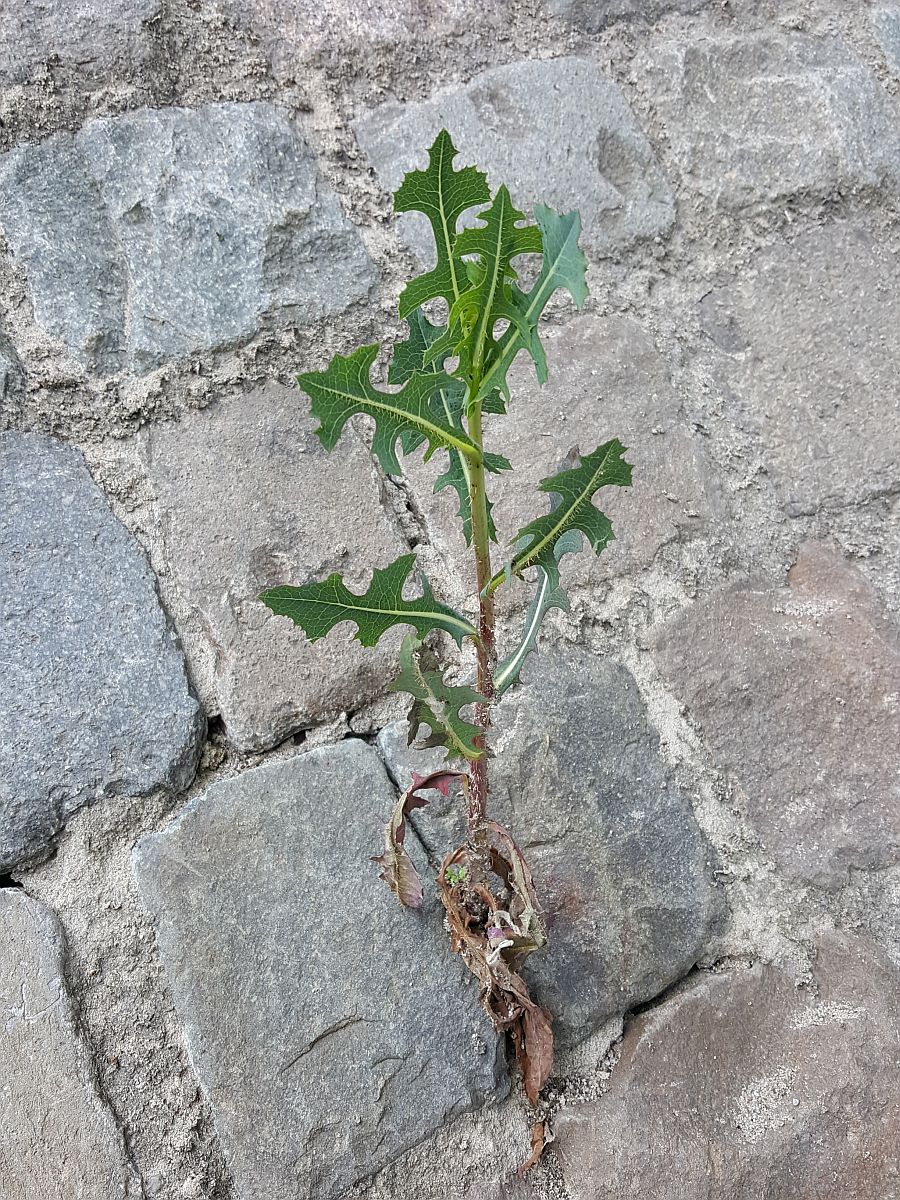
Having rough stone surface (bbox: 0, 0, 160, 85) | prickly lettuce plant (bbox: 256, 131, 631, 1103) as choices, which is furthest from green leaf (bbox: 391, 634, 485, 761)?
rough stone surface (bbox: 0, 0, 160, 85)

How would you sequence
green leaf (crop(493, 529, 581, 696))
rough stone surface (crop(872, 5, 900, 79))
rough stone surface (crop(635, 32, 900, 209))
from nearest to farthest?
green leaf (crop(493, 529, 581, 696))
rough stone surface (crop(635, 32, 900, 209))
rough stone surface (crop(872, 5, 900, 79))

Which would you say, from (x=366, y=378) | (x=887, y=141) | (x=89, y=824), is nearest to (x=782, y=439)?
(x=887, y=141)

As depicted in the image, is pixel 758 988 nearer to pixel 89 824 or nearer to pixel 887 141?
pixel 89 824

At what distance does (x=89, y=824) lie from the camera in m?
0.88

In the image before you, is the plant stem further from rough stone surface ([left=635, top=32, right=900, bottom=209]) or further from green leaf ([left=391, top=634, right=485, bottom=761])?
rough stone surface ([left=635, top=32, right=900, bottom=209])

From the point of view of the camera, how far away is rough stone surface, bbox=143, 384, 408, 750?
0.94 meters

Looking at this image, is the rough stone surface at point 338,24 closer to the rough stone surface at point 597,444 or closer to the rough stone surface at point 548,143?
the rough stone surface at point 548,143

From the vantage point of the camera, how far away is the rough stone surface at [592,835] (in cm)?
89

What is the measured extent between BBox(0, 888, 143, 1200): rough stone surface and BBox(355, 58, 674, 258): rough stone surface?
2.62 feet

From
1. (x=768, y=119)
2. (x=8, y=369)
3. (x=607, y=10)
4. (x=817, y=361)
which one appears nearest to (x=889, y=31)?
(x=768, y=119)

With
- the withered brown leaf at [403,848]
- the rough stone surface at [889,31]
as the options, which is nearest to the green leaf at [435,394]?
the withered brown leaf at [403,848]

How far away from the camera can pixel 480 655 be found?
718mm

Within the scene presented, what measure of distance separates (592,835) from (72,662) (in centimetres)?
48

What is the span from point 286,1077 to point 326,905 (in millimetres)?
133
